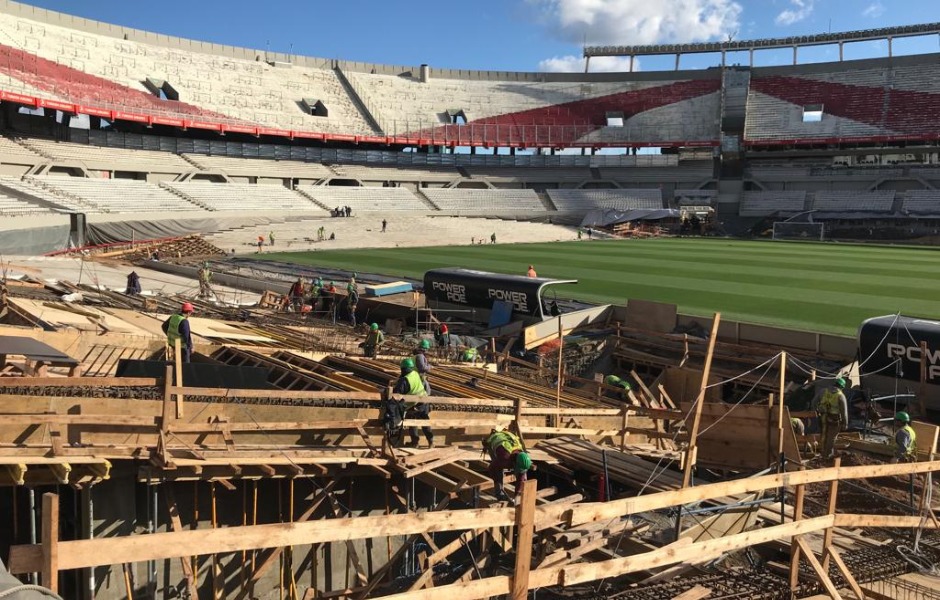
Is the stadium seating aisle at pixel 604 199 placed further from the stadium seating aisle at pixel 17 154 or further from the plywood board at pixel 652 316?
the plywood board at pixel 652 316

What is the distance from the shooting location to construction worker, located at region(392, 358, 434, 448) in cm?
855

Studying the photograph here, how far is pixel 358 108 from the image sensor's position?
69375 millimetres

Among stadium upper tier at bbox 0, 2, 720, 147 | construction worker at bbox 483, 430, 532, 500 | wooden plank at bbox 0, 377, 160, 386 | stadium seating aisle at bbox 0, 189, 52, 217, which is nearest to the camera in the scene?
construction worker at bbox 483, 430, 532, 500

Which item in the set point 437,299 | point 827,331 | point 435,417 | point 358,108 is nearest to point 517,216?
point 358,108

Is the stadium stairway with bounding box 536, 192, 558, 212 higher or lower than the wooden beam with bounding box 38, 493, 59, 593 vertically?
higher

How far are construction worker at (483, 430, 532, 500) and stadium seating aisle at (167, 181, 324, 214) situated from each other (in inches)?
1775

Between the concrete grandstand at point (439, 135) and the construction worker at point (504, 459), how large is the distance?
127 feet

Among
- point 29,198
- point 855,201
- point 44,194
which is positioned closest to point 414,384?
point 29,198

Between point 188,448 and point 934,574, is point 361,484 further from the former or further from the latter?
point 934,574

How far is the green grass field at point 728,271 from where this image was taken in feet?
74.3

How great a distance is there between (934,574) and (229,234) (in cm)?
4294

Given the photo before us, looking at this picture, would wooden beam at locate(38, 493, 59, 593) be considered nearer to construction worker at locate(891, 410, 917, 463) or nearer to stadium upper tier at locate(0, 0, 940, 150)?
construction worker at locate(891, 410, 917, 463)

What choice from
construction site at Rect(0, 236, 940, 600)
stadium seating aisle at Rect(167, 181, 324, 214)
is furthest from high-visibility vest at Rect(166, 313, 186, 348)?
stadium seating aisle at Rect(167, 181, 324, 214)

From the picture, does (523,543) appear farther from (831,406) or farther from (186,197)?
(186,197)
